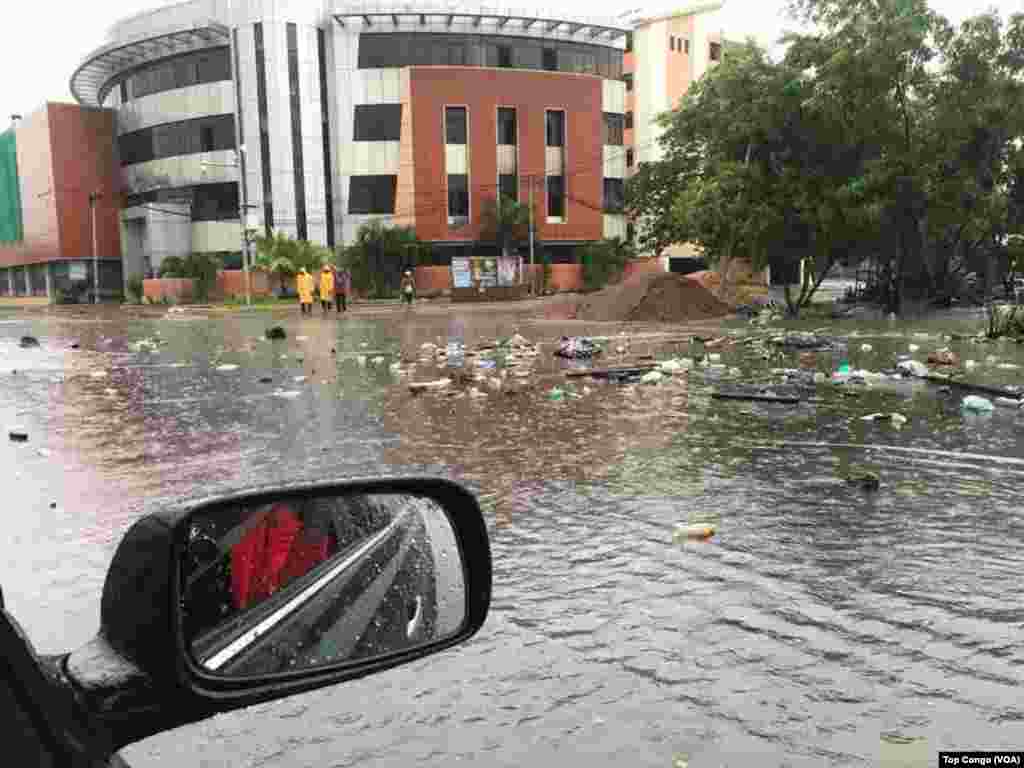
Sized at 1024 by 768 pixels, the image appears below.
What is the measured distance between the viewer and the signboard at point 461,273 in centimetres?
4372

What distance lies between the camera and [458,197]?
46469 millimetres

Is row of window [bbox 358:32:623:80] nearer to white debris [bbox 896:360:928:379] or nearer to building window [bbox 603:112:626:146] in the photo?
building window [bbox 603:112:626:146]

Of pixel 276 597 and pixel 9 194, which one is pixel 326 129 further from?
pixel 276 597

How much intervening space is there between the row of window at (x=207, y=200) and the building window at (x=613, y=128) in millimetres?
21410

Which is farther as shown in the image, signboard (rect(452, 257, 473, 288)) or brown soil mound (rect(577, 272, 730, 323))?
signboard (rect(452, 257, 473, 288))

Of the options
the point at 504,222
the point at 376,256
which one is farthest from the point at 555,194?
the point at 376,256

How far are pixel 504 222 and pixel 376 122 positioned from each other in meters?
8.72

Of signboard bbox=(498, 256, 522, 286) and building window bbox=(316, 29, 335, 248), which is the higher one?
building window bbox=(316, 29, 335, 248)

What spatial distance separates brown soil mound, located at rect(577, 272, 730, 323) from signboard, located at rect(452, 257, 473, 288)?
64.4 feet

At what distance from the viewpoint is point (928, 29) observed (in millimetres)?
20984

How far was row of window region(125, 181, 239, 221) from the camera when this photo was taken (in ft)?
157

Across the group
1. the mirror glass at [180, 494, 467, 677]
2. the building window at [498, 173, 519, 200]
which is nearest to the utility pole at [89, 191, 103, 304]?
the building window at [498, 173, 519, 200]

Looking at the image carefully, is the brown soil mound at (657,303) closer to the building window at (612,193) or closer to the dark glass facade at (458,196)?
the dark glass facade at (458,196)

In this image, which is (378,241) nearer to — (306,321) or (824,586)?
(306,321)
